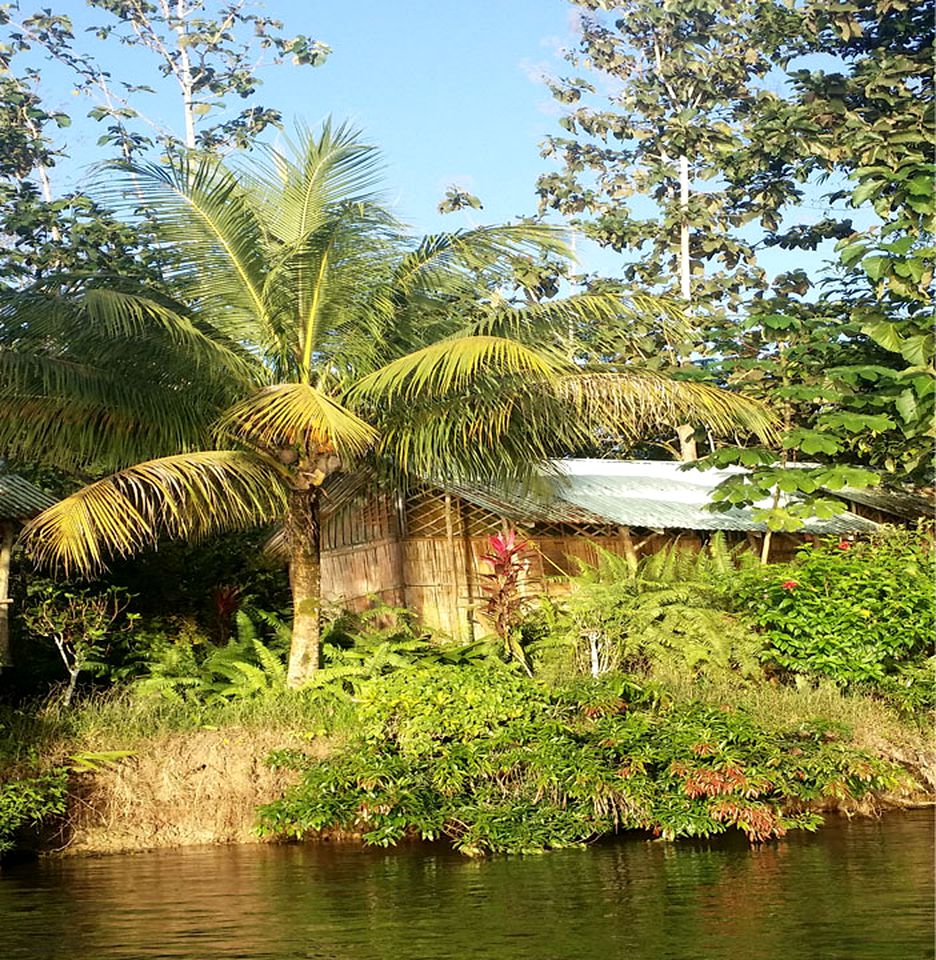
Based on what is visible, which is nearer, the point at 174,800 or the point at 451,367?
the point at 451,367

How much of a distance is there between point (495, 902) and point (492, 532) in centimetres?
912

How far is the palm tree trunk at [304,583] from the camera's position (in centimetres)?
1453

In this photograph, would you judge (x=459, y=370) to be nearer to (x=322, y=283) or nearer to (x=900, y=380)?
(x=322, y=283)

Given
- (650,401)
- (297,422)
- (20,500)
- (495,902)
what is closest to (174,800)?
(297,422)

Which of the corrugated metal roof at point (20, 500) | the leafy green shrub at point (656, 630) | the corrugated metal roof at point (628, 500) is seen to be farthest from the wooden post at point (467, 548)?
the corrugated metal roof at point (20, 500)

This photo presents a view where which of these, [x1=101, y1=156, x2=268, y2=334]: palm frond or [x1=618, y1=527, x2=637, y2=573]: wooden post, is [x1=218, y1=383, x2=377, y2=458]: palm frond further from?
[x1=618, y1=527, x2=637, y2=573]: wooden post

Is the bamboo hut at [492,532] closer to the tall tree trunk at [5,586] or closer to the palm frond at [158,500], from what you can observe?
the palm frond at [158,500]

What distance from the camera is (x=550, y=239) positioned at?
1386cm

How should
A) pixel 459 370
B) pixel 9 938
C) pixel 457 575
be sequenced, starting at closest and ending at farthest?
pixel 9 938
pixel 459 370
pixel 457 575

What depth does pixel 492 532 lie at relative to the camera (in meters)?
18.2

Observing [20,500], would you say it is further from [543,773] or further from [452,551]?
[543,773]

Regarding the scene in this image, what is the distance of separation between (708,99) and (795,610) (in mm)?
19587

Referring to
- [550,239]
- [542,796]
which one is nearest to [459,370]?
[550,239]

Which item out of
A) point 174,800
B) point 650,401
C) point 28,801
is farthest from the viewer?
point 650,401
